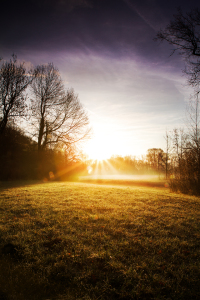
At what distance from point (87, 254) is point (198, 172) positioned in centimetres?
1097

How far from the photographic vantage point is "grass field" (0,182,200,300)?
237 centimetres

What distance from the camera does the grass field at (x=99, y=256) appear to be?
2.37m

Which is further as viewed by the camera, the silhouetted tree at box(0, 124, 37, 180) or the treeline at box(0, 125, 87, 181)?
the treeline at box(0, 125, 87, 181)

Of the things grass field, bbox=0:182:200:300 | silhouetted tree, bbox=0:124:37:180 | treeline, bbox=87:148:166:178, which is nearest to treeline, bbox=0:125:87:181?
silhouetted tree, bbox=0:124:37:180

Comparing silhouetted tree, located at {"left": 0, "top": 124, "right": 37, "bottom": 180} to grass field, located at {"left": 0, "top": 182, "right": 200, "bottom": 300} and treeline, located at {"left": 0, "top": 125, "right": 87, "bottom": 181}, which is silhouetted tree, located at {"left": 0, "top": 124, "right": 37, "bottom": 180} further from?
grass field, located at {"left": 0, "top": 182, "right": 200, "bottom": 300}

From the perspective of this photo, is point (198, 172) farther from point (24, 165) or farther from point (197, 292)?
point (24, 165)

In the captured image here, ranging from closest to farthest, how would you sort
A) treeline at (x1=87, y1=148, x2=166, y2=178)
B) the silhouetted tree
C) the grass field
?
1. the grass field
2. the silhouetted tree
3. treeline at (x1=87, y1=148, x2=166, y2=178)

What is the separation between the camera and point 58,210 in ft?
19.7

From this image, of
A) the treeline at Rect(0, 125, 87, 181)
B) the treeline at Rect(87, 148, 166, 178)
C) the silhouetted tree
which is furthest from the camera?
the treeline at Rect(87, 148, 166, 178)

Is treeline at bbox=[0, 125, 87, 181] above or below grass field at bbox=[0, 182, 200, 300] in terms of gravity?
above

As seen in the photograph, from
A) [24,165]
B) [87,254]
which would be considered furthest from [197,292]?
[24,165]

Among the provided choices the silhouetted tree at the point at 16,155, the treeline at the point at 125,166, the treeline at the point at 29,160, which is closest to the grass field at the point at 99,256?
the silhouetted tree at the point at 16,155

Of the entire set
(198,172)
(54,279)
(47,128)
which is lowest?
(54,279)

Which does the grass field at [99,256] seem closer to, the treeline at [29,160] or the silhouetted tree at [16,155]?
the silhouetted tree at [16,155]
